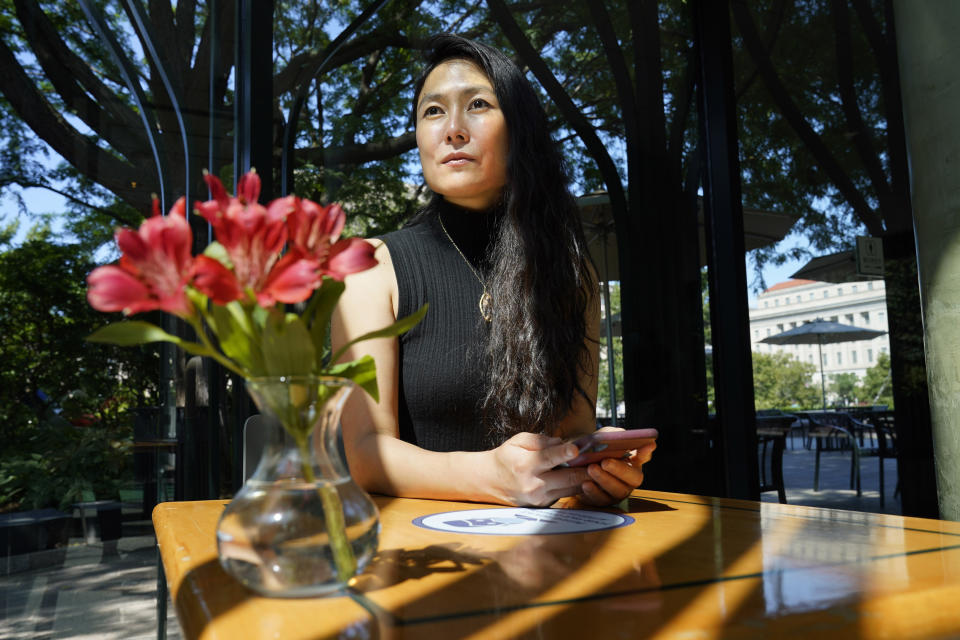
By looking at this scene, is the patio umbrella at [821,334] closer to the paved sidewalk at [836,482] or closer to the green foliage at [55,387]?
the paved sidewalk at [836,482]

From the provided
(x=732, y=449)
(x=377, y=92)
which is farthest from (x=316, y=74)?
(x=732, y=449)

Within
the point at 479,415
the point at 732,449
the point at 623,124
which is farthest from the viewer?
the point at 623,124

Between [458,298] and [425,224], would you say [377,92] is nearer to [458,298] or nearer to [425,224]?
[425,224]

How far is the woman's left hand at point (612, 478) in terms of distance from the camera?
1219 millimetres

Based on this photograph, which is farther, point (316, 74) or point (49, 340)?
point (316, 74)

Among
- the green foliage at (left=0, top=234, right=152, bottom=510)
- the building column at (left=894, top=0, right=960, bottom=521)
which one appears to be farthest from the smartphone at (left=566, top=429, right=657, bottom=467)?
the green foliage at (left=0, top=234, right=152, bottom=510)

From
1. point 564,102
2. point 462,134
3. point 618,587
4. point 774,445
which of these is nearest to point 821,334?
point 774,445

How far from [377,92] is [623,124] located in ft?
4.88

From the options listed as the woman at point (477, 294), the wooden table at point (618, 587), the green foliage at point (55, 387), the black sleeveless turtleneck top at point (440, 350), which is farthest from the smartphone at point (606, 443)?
the green foliage at point (55, 387)

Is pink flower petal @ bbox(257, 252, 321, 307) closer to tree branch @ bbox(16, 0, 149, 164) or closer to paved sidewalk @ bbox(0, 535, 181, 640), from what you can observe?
paved sidewalk @ bbox(0, 535, 181, 640)

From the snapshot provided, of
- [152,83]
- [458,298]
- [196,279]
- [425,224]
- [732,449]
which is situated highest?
[152,83]

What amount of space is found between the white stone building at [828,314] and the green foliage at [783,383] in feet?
Result: 0.12

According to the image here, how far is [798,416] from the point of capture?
155 inches

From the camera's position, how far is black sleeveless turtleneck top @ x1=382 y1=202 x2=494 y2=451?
5.47 feet
